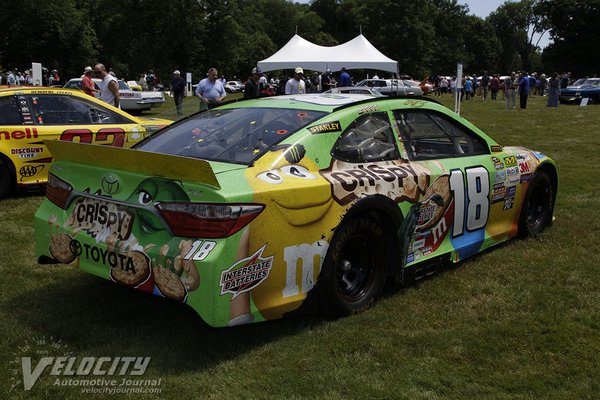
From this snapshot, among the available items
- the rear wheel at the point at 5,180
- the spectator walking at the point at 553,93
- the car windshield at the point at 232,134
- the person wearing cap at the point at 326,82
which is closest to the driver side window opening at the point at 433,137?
the car windshield at the point at 232,134

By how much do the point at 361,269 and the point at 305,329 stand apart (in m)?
0.59

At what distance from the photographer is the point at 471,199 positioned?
442 centimetres

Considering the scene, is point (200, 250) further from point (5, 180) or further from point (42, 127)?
point (5, 180)

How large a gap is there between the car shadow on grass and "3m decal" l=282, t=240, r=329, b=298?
1.18 feet

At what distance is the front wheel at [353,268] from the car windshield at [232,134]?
71 centimetres

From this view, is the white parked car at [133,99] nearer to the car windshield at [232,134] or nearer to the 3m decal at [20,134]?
the 3m decal at [20,134]

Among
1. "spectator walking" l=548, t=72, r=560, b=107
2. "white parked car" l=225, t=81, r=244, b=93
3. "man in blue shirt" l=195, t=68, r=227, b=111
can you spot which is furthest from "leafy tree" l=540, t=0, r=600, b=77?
"man in blue shirt" l=195, t=68, r=227, b=111

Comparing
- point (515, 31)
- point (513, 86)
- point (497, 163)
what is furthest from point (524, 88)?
point (515, 31)

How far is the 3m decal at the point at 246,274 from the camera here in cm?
289

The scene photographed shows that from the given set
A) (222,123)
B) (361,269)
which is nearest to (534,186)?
(361,269)

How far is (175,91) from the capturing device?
1745 cm

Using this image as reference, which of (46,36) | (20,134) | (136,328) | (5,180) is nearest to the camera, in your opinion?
(136,328)

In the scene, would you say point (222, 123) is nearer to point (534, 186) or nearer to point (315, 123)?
point (315, 123)

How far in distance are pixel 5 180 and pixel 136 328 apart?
177 inches
